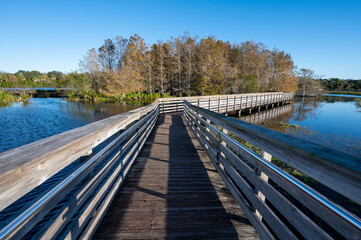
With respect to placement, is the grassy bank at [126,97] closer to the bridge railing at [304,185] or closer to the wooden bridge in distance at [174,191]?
the wooden bridge in distance at [174,191]

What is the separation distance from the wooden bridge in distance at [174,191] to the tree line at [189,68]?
24.1m

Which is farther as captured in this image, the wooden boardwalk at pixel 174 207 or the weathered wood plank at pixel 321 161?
the wooden boardwalk at pixel 174 207

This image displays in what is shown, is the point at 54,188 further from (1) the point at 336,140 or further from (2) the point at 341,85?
(2) the point at 341,85

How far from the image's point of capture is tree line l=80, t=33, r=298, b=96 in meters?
26.9

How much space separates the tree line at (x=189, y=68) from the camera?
2689cm

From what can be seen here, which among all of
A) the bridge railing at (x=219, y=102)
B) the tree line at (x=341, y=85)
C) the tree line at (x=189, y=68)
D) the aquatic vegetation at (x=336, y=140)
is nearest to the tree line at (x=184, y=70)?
the tree line at (x=189, y=68)

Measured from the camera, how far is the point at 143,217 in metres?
2.30

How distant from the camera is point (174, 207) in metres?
2.51

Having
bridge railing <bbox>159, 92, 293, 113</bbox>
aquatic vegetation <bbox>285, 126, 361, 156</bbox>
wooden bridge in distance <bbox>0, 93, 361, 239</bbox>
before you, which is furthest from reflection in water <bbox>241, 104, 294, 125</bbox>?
wooden bridge in distance <bbox>0, 93, 361, 239</bbox>

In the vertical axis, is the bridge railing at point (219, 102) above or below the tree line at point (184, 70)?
below

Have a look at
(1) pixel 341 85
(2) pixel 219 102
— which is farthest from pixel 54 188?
(1) pixel 341 85

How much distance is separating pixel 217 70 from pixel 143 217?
26354 millimetres

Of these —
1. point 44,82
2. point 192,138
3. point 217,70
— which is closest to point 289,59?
point 217,70

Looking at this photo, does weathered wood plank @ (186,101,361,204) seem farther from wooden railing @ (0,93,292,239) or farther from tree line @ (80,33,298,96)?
tree line @ (80,33,298,96)
